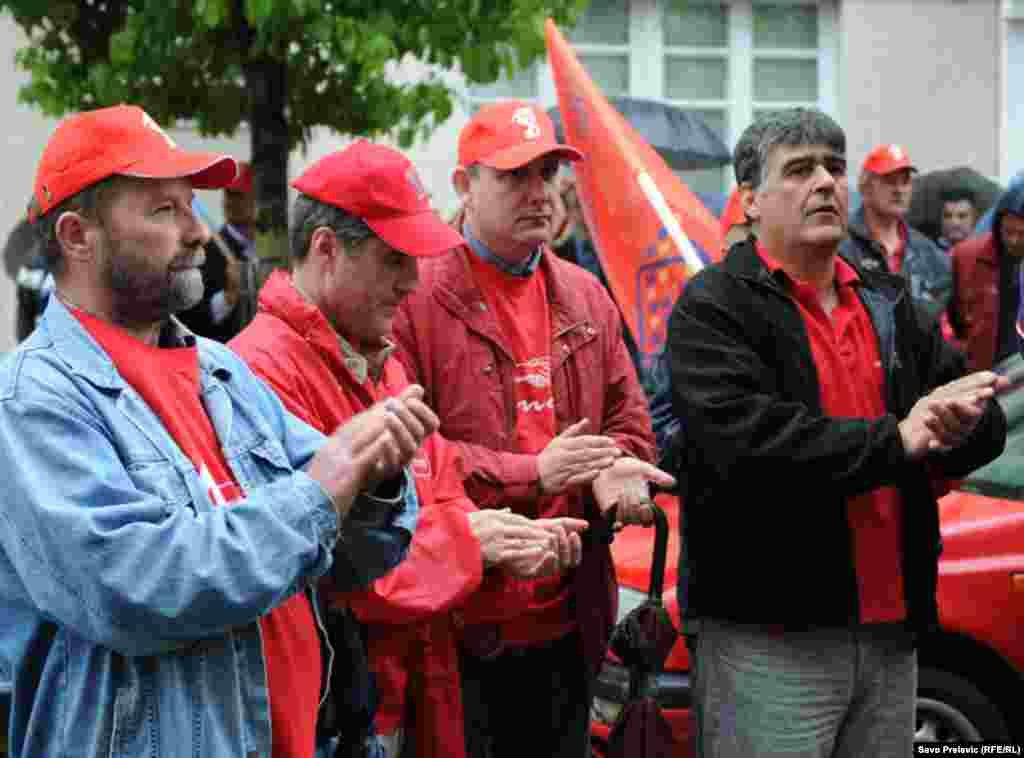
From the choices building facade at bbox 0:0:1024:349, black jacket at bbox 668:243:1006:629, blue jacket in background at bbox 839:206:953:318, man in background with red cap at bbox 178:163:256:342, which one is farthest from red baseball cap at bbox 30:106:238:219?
building facade at bbox 0:0:1024:349

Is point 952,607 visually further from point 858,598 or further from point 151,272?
point 151,272

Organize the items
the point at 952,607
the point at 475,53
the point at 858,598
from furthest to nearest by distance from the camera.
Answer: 1. the point at 475,53
2. the point at 952,607
3. the point at 858,598

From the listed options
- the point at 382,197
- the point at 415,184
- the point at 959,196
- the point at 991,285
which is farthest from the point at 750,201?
the point at 959,196

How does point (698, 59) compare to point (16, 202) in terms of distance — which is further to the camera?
point (698, 59)

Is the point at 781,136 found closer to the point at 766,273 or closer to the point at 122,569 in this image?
the point at 766,273

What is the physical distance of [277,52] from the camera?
8.95 meters

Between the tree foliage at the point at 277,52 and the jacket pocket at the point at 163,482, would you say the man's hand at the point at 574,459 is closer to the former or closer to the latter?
the jacket pocket at the point at 163,482

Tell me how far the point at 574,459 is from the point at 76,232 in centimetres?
165

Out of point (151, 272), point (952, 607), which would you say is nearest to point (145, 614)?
point (151, 272)

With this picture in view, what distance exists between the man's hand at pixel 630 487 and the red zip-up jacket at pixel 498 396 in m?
0.10

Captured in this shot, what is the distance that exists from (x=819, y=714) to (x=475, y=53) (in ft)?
19.6

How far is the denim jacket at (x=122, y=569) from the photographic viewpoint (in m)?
2.71

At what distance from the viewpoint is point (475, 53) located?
9281 mm

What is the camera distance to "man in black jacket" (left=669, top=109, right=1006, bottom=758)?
12.8 feet
